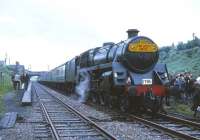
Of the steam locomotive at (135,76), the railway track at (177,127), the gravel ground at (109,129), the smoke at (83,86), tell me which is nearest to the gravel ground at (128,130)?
the gravel ground at (109,129)

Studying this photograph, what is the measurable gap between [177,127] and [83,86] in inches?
502

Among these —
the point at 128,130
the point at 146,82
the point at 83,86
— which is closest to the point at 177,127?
the point at 128,130

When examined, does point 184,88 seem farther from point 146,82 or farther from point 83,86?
point 83,86

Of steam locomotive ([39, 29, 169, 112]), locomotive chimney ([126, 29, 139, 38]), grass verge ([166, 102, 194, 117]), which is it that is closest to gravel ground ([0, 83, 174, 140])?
steam locomotive ([39, 29, 169, 112])

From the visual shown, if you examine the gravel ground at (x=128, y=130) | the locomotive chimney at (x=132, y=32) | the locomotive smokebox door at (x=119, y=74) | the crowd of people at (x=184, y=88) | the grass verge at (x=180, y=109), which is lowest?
the gravel ground at (x=128, y=130)

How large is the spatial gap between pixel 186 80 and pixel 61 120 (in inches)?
285

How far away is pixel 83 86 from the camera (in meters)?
24.8

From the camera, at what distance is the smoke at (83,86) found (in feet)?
76.3

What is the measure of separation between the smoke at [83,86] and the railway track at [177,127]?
823cm

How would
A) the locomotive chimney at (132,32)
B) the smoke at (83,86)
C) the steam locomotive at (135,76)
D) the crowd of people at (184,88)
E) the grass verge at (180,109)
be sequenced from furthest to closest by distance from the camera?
the smoke at (83,86)
the crowd of people at (184,88)
the locomotive chimney at (132,32)
the grass verge at (180,109)
the steam locomotive at (135,76)

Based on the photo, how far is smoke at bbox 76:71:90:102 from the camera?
23250 millimetres

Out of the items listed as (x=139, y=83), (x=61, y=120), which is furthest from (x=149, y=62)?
(x=61, y=120)

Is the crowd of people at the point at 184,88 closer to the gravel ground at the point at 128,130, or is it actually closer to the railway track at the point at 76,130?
the gravel ground at the point at 128,130

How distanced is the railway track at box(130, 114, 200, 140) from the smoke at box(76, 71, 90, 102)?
27.0ft
